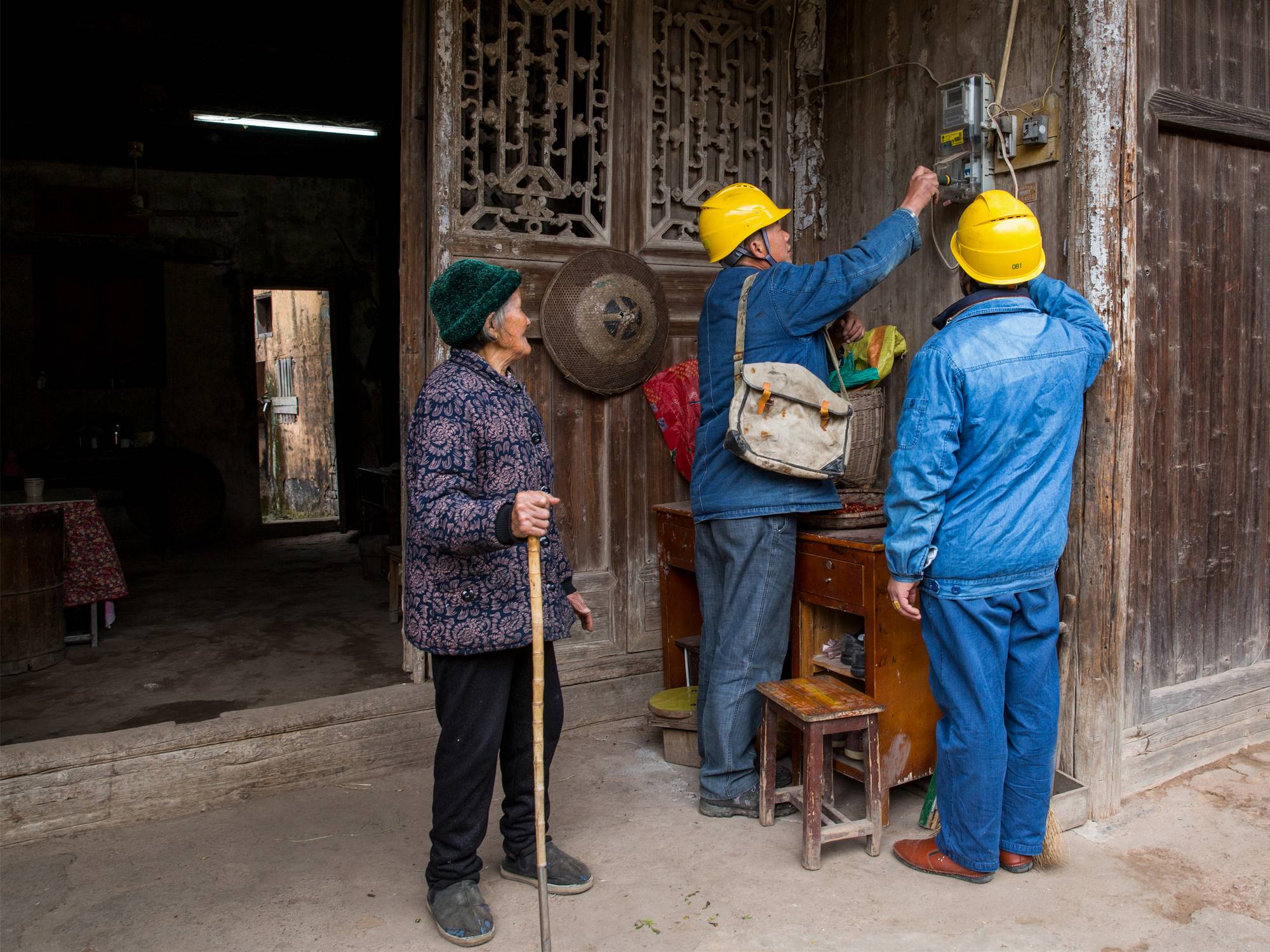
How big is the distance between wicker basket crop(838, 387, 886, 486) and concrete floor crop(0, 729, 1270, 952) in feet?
4.20

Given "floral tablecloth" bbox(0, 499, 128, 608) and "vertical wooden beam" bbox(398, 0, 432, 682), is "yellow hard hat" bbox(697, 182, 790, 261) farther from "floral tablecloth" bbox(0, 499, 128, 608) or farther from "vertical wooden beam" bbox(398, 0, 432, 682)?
"floral tablecloth" bbox(0, 499, 128, 608)

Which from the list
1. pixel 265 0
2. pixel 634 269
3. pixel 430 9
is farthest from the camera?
pixel 265 0

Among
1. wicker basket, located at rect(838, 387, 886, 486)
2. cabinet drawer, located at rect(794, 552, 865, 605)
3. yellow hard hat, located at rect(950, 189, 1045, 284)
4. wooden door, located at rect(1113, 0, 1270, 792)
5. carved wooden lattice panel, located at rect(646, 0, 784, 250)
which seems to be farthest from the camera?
carved wooden lattice panel, located at rect(646, 0, 784, 250)

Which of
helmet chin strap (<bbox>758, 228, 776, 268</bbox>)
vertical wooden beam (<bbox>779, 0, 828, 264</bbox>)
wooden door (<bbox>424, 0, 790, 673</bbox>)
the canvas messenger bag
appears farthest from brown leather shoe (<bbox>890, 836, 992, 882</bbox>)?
vertical wooden beam (<bbox>779, 0, 828, 264</bbox>)

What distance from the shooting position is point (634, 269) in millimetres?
4570

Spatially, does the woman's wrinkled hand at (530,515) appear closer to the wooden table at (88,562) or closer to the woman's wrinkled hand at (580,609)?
the woman's wrinkled hand at (580,609)

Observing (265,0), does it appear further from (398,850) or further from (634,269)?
(398,850)

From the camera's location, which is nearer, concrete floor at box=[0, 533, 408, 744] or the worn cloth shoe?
the worn cloth shoe

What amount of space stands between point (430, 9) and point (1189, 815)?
435cm

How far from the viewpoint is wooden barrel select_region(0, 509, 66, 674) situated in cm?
518

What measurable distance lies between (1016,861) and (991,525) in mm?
1117

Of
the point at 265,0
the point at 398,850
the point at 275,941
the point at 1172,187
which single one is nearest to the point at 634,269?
the point at 1172,187

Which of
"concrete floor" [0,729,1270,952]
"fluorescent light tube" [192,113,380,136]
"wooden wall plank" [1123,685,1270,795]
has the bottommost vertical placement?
"concrete floor" [0,729,1270,952]

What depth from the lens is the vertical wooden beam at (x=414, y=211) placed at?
429 centimetres
